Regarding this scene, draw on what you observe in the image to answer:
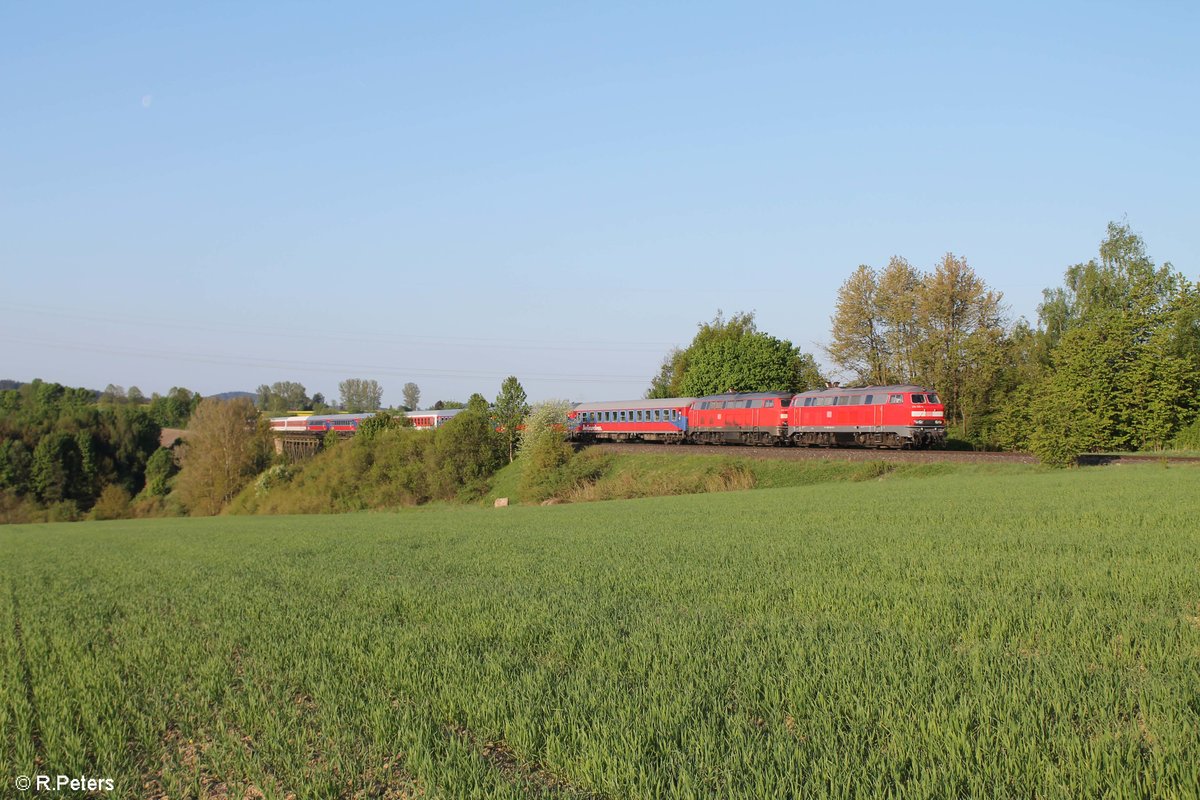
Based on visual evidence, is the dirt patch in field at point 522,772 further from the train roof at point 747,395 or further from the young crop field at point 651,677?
the train roof at point 747,395

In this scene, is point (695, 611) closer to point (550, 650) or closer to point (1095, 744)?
point (550, 650)

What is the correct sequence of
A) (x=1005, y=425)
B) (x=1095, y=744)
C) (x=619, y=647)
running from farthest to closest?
(x=1005, y=425)
(x=619, y=647)
(x=1095, y=744)

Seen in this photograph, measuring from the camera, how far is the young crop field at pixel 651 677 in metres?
4.86

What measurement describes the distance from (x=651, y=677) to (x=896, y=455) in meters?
35.5

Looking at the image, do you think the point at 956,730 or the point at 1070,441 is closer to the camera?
the point at 956,730

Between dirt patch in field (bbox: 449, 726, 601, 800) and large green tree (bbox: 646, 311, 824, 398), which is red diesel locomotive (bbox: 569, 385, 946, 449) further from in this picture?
dirt patch in field (bbox: 449, 726, 601, 800)

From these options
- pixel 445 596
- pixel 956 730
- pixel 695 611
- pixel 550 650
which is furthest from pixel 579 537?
pixel 956 730

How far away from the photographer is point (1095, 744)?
475 centimetres

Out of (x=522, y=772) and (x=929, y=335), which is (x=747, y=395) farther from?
(x=522, y=772)

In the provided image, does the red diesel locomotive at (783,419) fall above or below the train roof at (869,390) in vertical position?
below

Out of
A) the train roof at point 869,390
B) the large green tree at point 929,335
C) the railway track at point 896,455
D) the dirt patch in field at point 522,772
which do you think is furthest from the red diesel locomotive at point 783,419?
the dirt patch in field at point 522,772

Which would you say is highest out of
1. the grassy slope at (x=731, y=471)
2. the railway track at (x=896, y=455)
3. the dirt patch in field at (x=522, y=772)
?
the railway track at (x=896, y=455)

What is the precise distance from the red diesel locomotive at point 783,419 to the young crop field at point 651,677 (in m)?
27.0

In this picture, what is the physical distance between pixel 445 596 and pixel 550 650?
3759 mm
